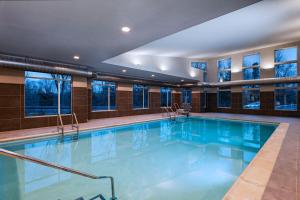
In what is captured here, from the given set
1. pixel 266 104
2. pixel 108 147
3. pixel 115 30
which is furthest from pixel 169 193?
pixel 266 104

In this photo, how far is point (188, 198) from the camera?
2.47m

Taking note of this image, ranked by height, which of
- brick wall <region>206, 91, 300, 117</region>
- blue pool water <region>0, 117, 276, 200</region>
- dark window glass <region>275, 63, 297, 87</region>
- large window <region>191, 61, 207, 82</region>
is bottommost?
blue pool water <region>0, 117, 276, 200</region>

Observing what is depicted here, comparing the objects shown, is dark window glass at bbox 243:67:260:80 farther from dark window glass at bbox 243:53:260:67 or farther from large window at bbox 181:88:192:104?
large window at bbox 181:88:192:104

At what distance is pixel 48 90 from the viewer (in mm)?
7898

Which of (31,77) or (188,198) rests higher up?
(31,77)

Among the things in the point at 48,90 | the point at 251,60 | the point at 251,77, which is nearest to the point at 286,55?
the point at 251,60

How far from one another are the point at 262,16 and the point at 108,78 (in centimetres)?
708

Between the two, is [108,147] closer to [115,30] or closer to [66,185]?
[66,185]

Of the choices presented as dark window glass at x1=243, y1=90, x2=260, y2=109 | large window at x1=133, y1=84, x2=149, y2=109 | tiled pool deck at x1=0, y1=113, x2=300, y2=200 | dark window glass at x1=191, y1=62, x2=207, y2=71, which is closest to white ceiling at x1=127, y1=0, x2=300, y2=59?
large window at x1=133, y1=84, x2=149, y2=109

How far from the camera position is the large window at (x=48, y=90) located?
252 inches

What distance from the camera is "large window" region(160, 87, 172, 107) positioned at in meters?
13.2

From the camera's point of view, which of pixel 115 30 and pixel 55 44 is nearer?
pixel 115 30

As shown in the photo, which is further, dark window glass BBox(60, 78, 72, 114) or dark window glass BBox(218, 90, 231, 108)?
dark window glass BBox(218, 90, 231, 108)

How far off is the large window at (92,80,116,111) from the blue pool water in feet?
12.0
